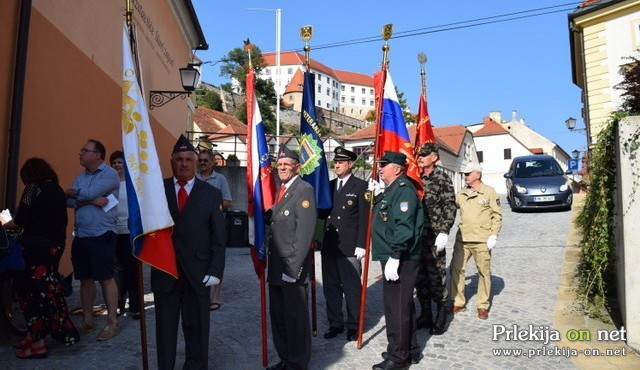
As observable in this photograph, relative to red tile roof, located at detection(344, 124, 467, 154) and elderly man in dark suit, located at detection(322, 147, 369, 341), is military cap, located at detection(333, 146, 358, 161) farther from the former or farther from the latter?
red tile roof, located at detection(344, 124, 467, 154)

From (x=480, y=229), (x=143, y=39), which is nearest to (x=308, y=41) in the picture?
(x=480, y=229)

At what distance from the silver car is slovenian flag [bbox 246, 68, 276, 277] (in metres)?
12.5

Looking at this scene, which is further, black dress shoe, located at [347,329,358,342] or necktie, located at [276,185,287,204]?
black dress shoe, located at [347,329,358,342]

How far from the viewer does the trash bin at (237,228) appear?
7684 mm

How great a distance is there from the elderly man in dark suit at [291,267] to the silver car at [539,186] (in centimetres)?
1275

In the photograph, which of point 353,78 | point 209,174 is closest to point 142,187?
point 209,174

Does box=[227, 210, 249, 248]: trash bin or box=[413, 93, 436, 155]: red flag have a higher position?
box=[413, 93, 436, 155]: red flag

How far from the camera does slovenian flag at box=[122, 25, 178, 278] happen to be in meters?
3.78

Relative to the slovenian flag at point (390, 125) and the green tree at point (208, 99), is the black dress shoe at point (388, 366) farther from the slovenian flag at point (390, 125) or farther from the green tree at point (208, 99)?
the green tree at point (208, 99)

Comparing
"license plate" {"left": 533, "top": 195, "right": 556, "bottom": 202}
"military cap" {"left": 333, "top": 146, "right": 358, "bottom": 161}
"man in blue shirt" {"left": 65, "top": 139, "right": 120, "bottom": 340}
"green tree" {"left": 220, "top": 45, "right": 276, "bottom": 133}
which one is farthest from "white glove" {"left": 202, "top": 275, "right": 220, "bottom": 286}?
"green tree" {"left": 220, "top": 45, "right": 276, "bottom": 133}

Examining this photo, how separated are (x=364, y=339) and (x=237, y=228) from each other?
3.37 metres

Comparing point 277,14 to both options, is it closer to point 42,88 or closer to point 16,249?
point 42,88

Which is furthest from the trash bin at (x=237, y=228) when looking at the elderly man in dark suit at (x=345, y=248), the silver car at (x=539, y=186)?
the silver car at (x=539, y=186)

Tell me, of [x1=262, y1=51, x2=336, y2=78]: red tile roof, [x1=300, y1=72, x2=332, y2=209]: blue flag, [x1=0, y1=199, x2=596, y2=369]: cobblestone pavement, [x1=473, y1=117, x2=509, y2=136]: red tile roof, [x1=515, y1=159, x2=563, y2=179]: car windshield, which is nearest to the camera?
[x1=0, y1=199, x2=596, y2=369]: cobblestone pavement
